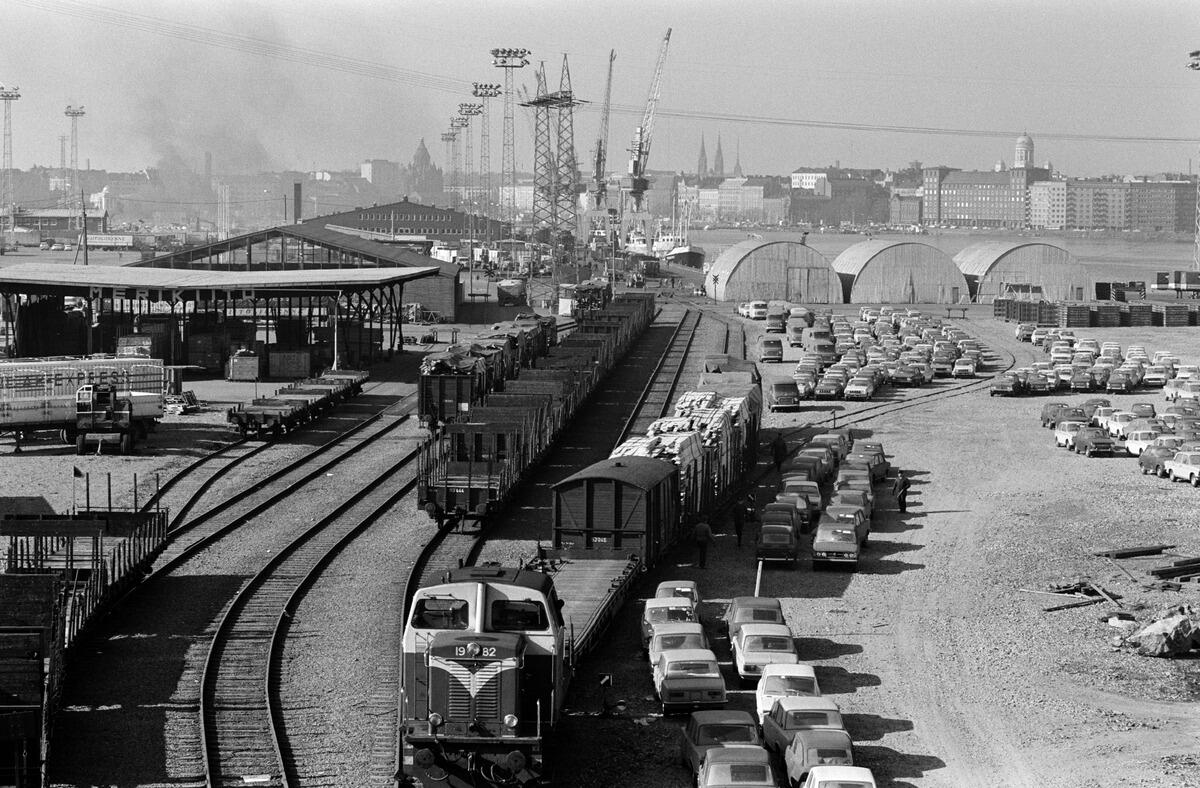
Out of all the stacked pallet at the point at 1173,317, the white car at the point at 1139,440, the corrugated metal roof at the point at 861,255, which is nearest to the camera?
the white car at the point at 1139,440

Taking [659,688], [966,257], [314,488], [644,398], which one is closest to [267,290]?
[644,398]

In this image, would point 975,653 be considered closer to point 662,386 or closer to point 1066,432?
point 1066,432

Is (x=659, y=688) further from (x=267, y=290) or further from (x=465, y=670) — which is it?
(x=267, y=290)

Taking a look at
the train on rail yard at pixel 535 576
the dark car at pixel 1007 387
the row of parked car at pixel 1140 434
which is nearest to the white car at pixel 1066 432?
the row of parked car at pixel 1140 434

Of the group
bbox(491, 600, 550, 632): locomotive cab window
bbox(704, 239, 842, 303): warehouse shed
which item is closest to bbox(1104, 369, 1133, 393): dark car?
bbox(704, 239, 842, 303): warehouse shed

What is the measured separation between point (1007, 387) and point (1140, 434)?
51.7 feet

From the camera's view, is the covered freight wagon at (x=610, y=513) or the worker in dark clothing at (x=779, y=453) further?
the worker in dark clothing at (x=779, y=453)

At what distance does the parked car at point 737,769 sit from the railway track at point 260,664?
4.89 m

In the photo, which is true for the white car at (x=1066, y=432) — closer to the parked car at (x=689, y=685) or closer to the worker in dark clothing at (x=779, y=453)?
the worker in dark clothing at (x=779, y=453)

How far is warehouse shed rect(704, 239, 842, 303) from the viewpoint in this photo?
110438 mm

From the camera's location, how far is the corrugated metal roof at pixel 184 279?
2589 inches

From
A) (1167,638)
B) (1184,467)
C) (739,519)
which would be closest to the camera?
(1167,638)

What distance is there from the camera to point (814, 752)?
19422 mm

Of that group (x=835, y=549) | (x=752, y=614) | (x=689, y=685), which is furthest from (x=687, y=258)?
(x=689, y=685)
